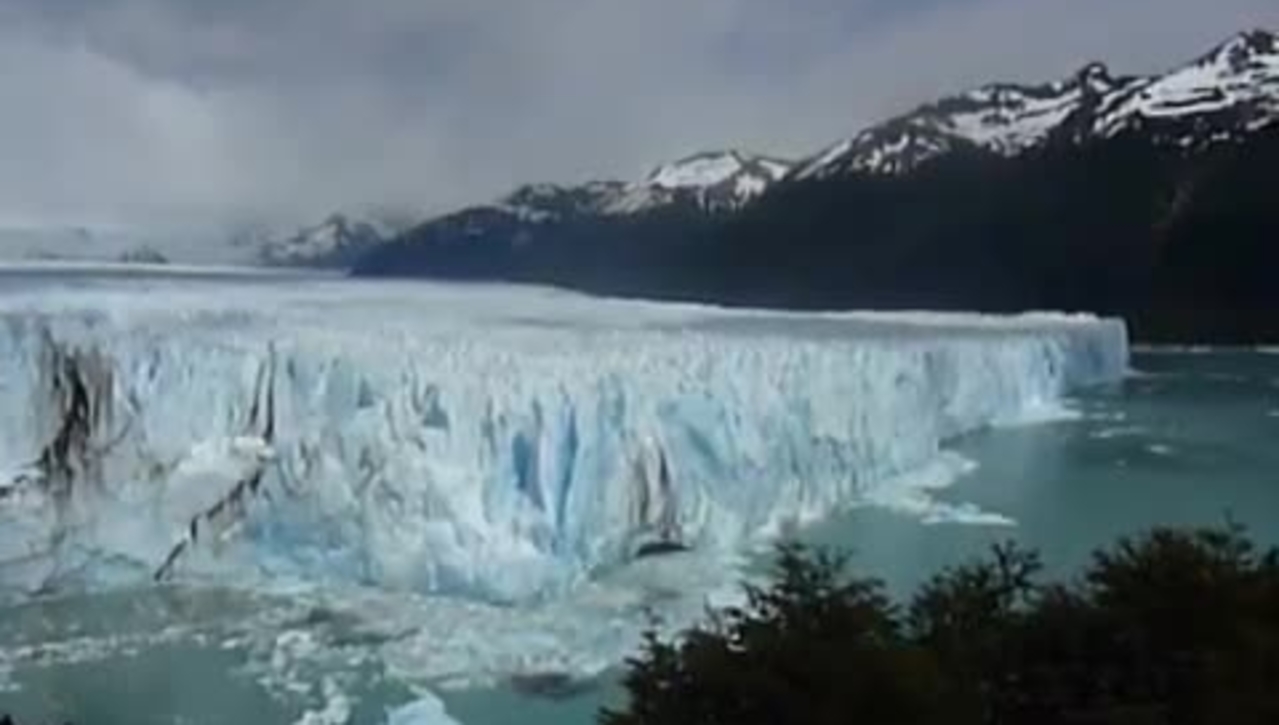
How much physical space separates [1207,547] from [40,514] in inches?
288

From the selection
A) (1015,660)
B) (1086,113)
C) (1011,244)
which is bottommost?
(1015,660)

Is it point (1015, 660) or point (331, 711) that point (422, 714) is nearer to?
point (331, 711)

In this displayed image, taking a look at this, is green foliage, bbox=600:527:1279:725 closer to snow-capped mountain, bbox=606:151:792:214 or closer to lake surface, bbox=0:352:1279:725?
lake surface, bbox=0:352:1279:725

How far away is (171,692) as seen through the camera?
7047 millimetres

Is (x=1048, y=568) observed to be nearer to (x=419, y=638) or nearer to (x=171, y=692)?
(x=419, y=638)

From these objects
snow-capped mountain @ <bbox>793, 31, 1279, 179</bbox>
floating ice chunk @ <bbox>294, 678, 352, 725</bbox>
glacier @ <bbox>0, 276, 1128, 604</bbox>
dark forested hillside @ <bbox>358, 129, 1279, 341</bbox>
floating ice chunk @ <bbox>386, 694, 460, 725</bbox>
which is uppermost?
snow-capped mountain @ <bbox>793, 31, 1279, 179</bbox>

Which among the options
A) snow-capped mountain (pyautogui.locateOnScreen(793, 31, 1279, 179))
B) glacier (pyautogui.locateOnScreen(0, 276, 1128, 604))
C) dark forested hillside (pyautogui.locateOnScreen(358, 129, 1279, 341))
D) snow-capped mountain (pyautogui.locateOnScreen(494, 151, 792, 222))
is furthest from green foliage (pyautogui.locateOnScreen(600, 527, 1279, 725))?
snow-capped mountain (pyautogui.locateOnScreen(494, 151, 792, 222))

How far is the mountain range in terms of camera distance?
37.6 metres

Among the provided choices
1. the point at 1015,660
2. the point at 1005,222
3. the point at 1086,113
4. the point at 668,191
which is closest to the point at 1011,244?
the point at 1005,222

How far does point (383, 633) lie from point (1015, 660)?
4.63 metres

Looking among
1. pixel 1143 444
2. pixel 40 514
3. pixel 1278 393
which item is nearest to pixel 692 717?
pixel 40 514

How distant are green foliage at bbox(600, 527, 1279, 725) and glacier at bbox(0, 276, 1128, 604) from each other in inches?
188

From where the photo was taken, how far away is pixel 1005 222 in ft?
141

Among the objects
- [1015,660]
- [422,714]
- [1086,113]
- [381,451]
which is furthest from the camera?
[1086,113]
